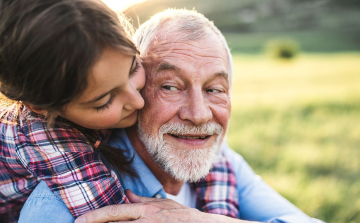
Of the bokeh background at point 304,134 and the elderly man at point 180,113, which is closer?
the elderly man at point 180,113

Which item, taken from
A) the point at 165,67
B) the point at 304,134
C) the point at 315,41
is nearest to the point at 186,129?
the point at 165,67

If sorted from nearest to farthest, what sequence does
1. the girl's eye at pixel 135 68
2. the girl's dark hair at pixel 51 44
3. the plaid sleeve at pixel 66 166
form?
the girl's dark hair at pixel 51 44 < the plaid sleeve at pixel 66 166 < the girl's eye at pixel 135 68

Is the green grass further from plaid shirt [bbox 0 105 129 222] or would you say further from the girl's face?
plaid shirt [bbox 0 105 129 222]

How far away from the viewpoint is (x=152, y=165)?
9.23 ft

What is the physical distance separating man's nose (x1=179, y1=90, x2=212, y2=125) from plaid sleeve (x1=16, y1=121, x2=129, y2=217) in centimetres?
75

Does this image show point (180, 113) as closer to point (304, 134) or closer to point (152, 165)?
point (152, 165)

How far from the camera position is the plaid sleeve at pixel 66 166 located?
1938 mm

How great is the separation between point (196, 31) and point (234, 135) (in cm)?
447

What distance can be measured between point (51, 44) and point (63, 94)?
29cm

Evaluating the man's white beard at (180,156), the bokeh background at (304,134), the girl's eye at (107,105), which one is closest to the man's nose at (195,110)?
the man's white beard at (180,156)

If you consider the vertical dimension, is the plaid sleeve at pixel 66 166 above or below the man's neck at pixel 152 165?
above

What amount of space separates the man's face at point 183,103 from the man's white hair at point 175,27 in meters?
0.06

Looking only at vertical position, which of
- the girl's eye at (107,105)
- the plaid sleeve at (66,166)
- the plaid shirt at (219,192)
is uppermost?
the girl's eye at (107,105)

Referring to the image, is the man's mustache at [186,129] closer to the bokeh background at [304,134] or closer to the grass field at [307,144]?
the bokeh background at [304,134]
